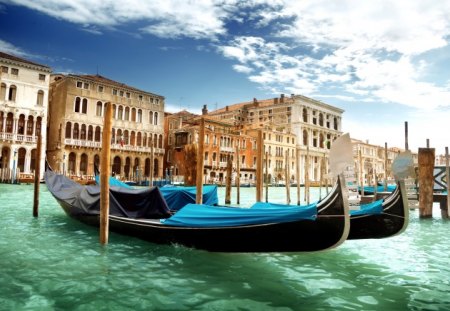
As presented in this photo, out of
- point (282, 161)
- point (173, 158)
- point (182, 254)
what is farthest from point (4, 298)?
point (282, 161)

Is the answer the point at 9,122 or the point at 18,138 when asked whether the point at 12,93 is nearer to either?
the point at 9,122

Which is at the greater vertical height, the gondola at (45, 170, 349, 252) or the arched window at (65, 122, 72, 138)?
the arched window at (65, 122, 72, 138)

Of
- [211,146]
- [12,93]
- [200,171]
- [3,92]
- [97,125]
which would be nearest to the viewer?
[200,171]

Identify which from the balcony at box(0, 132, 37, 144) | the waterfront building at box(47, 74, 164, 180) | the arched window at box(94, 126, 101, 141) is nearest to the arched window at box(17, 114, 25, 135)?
the balcony at box(0, 132, 37, 144)

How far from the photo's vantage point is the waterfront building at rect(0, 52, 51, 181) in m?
21.9

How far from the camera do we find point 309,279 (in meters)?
3.77

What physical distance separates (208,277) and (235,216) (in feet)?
2.40

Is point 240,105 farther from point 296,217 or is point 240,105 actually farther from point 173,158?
point 296,217

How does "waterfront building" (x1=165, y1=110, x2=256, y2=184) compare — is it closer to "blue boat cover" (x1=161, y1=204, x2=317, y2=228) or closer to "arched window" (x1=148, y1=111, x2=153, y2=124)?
"arched window" (x1=148, y1=111, x2=153, y2=124)

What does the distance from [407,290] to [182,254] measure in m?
2.61

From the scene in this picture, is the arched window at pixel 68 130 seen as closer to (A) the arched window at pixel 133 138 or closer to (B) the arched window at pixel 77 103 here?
(B) the arched window at pixel 77 103

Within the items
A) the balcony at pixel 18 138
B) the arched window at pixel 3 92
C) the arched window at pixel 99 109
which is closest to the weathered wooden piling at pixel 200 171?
the balcony at pixel 18 138

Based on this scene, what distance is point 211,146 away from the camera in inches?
1201

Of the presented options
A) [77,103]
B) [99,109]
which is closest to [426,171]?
[77,103]
